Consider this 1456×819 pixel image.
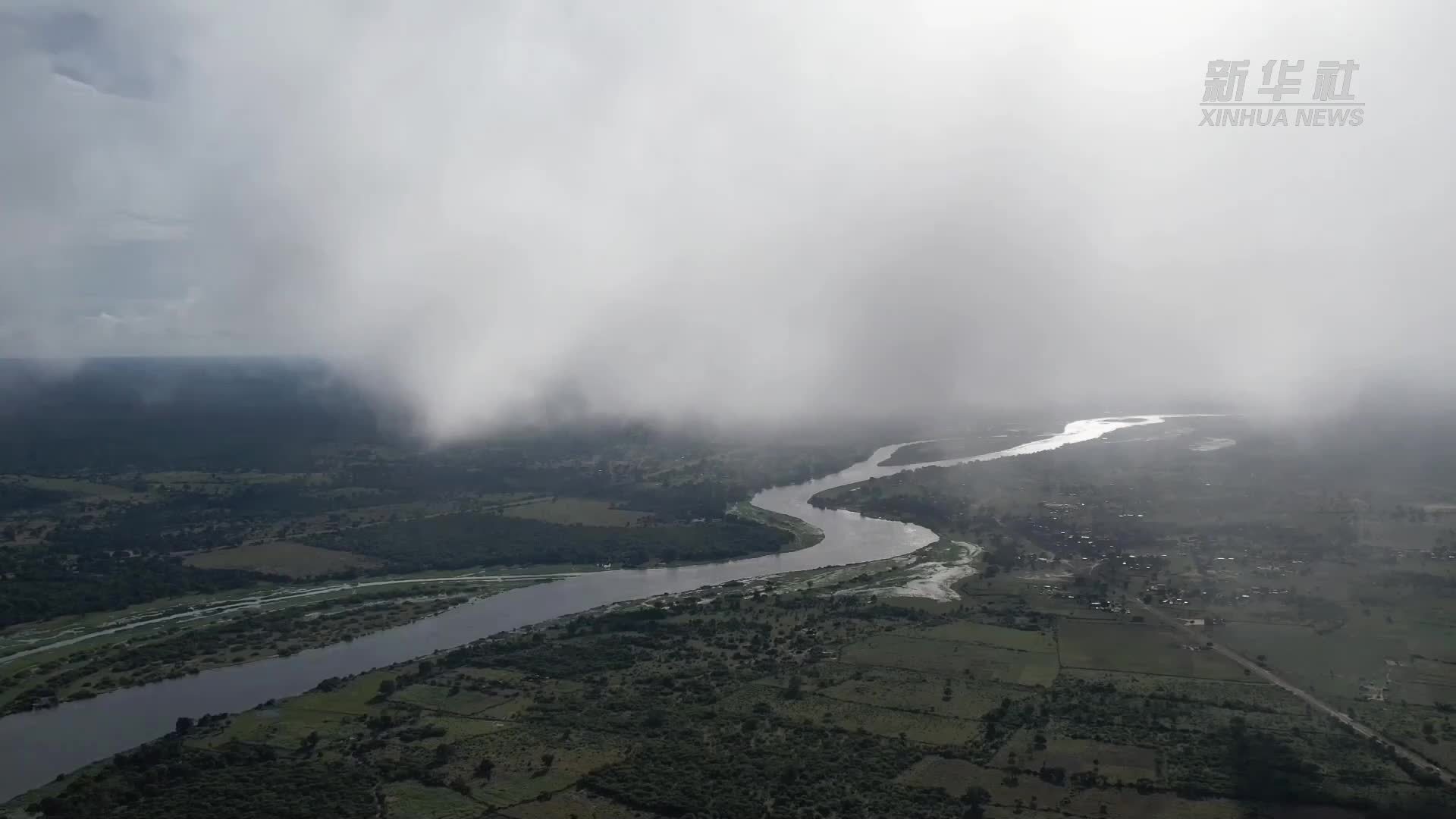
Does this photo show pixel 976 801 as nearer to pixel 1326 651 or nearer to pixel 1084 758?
pixel 1084 758

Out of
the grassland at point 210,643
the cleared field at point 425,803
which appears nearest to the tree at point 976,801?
the cleared field at point 425,803

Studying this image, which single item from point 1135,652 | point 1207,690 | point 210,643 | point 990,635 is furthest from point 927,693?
point 210,643

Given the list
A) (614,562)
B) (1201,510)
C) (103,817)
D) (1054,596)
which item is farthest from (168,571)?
(1201,510)

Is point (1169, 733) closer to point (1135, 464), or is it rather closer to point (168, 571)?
point (168, 571)

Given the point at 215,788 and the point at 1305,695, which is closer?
the point at 215,788

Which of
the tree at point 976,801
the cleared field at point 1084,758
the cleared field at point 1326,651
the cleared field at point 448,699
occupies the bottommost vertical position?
the cleared field at point 448,699

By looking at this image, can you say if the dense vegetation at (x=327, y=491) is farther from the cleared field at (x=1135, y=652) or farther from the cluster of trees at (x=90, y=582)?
the cleared field at (x=1135, y=652)

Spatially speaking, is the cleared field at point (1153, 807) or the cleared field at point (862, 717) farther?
the cleared field at point (862, 717)

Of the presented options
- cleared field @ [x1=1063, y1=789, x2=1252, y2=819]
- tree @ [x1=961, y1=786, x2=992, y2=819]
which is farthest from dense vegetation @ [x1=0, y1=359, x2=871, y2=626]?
cleared field @ [x1=1063, y1=789, x2=1252, y2=819]
